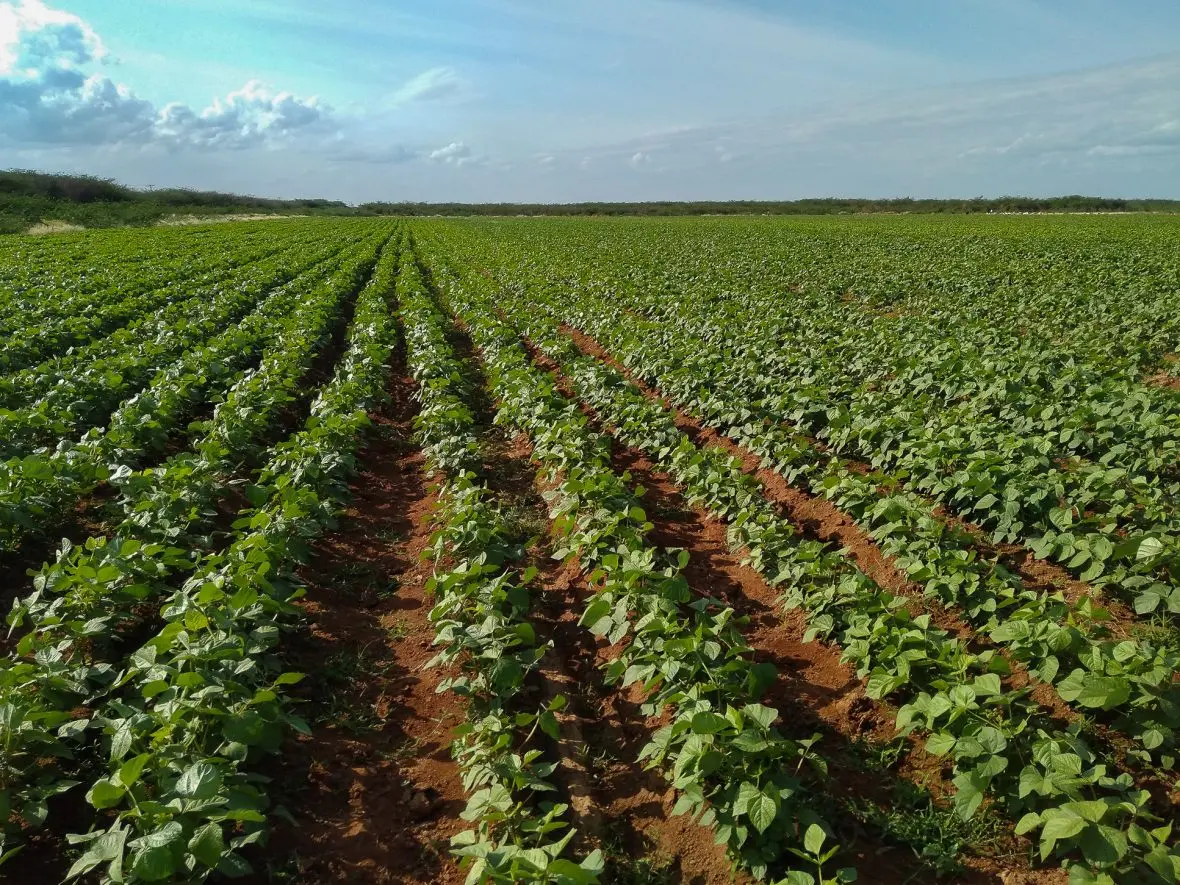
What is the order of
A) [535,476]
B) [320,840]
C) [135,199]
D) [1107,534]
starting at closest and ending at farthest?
[320,840], [1107,534], [535,476], [135,199]

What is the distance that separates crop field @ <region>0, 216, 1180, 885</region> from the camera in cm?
309

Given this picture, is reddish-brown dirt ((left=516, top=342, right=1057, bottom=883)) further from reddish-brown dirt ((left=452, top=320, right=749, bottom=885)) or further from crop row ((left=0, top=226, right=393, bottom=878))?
crop row ((left=0, top=226, right=393, bottom=878))

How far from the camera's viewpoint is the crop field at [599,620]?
309 cm

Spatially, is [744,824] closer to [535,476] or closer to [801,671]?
[801,671]

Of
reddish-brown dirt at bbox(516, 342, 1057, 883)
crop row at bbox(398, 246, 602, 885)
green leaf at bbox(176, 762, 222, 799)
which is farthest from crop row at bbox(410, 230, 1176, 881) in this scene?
green leaf at bbox(176, 762, 222, 799)

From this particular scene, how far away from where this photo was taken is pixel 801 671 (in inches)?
174

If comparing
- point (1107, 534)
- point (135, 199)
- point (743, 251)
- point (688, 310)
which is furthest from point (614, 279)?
point (135, 199)

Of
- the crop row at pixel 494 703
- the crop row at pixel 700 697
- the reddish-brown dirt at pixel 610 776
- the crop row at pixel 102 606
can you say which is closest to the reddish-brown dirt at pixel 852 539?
the crop row at pixel 700 697

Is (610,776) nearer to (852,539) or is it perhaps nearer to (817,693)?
(817,693)

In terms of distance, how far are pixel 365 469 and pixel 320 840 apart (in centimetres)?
517

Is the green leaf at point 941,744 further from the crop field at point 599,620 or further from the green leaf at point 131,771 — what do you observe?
the green leaf at point 131,771

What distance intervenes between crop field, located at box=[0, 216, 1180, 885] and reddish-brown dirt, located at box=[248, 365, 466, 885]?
2 centimetres

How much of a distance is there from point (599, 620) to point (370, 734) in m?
1.56

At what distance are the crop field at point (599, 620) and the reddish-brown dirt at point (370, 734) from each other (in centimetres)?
2
